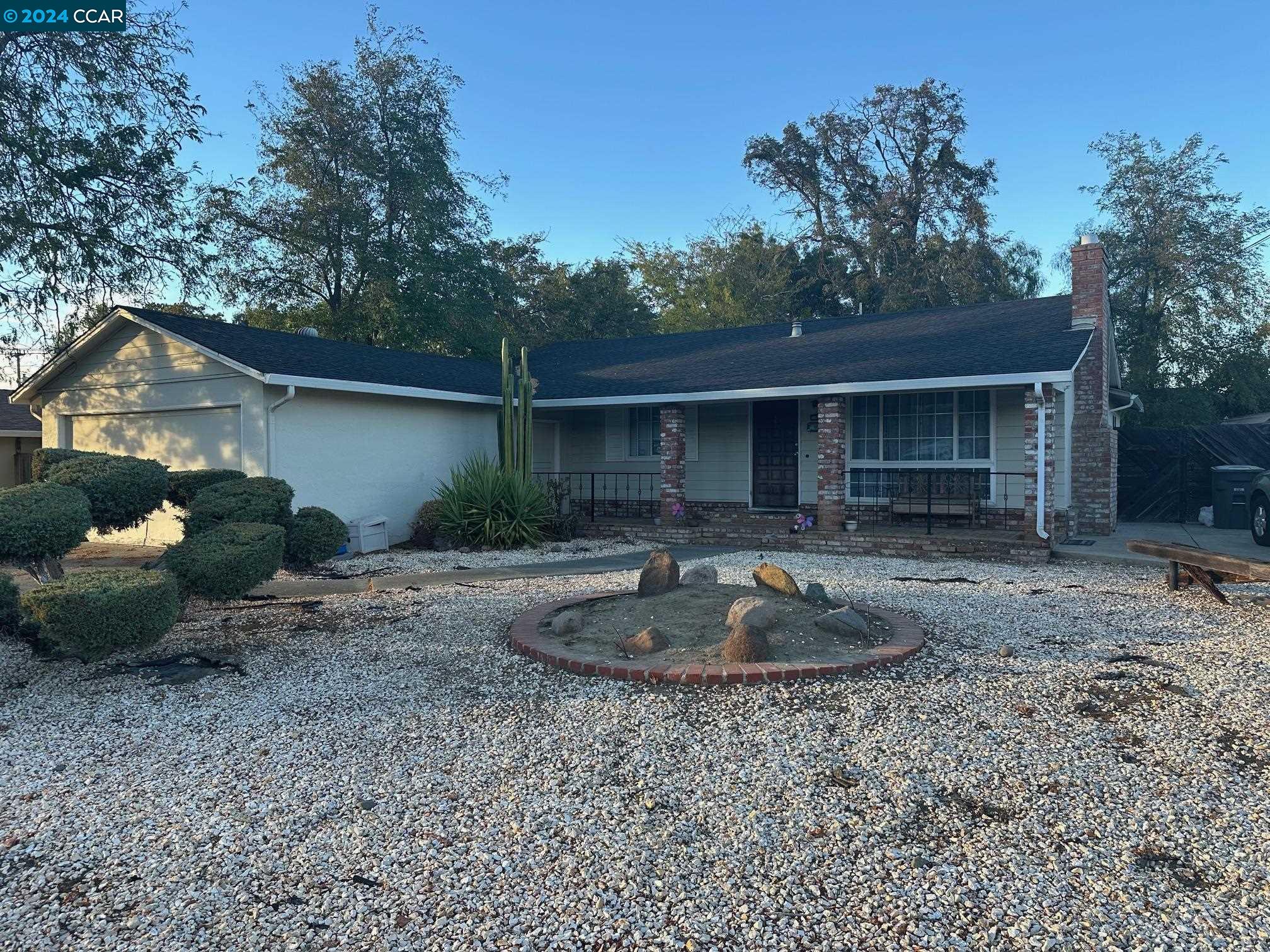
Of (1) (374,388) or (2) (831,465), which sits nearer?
(1) (374,388)

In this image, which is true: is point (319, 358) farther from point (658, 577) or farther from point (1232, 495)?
point (1232, 495)

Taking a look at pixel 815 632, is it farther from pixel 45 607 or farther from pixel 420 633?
pixel 45 607

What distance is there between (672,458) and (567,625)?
7.40 meters

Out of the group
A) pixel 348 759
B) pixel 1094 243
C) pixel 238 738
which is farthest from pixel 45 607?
pixel 1094 243

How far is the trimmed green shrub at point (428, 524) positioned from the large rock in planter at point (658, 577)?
580cm

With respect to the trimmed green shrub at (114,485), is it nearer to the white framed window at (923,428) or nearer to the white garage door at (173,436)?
the white garage door at (173,436)

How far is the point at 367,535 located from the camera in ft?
37.6

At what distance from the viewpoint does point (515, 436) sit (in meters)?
13.3

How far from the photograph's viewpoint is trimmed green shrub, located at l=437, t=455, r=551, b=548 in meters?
11.6

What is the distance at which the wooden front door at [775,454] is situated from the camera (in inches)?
541

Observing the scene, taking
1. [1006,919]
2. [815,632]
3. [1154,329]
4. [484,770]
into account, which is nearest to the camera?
[1006,919]

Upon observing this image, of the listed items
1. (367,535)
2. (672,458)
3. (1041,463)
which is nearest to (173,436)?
(367,535)

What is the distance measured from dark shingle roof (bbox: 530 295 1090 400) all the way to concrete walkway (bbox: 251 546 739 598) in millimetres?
3650

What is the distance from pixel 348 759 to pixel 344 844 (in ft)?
2.83
